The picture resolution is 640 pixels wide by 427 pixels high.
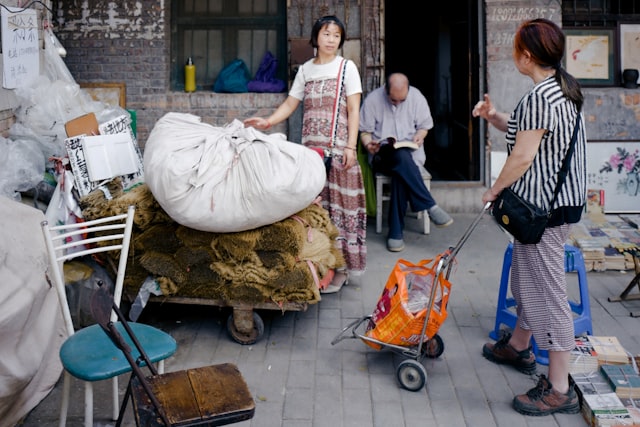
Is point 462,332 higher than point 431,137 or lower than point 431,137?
lower

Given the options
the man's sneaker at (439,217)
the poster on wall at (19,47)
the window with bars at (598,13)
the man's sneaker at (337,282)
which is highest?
the window with bars at (598,13)

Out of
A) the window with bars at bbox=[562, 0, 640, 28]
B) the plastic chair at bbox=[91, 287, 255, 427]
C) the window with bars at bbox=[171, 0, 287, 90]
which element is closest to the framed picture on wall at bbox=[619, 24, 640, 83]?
the window with bars at bbox=[562, 0, 640, 28]

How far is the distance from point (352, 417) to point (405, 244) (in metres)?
3.18

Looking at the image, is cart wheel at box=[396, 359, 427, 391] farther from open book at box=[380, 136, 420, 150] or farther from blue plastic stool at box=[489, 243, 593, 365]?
open book at box=[380, 136, 420, 150]

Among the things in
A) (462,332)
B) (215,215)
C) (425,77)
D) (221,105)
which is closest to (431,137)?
(425,77)

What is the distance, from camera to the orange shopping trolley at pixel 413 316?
4.40 meters

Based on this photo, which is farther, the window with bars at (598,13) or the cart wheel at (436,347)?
the window with bars at (598,13)

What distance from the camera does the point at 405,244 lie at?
721cm

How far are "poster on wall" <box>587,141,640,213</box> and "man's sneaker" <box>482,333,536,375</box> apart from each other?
11.7 feet

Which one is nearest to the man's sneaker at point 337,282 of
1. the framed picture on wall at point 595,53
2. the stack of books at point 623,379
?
the stack of books at point 623,379

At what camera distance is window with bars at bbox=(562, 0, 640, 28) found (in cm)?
803

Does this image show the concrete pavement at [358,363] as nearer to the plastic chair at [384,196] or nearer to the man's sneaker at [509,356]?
the man's sneaker at [509,356]

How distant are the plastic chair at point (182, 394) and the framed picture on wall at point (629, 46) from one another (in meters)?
6.14

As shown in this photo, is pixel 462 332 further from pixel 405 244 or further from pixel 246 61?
pixel 246 61
